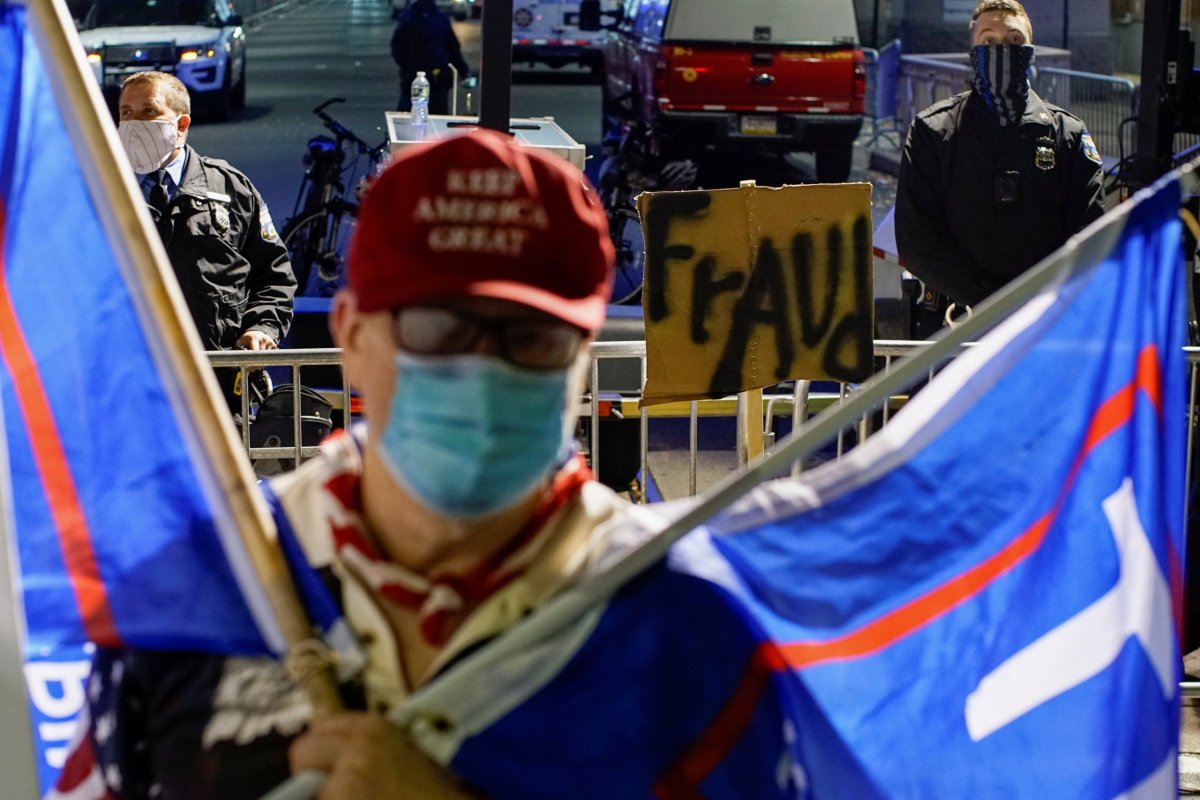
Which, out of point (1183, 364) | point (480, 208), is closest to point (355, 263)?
point (480, 208)

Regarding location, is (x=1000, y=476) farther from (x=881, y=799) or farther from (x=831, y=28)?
(x=831, y=28)

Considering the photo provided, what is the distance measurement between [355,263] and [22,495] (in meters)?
0.73

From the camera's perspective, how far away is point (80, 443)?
2402 millimetres

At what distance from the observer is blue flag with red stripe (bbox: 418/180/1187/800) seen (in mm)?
1992

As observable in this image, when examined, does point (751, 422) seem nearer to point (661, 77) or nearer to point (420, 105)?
point (420, 105)

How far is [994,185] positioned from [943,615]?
4.26 metres

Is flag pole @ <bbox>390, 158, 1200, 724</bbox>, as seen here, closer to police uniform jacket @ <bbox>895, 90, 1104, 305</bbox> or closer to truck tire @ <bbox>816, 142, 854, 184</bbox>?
police uniform jacket @ <bbox>895, 90, 1104, 305</bbox>

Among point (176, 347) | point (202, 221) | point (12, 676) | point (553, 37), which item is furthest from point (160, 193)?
point (553, 37)

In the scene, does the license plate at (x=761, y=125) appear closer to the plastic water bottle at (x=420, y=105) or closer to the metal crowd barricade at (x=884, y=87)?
the metal crowd barricade at (x=884, y=87)

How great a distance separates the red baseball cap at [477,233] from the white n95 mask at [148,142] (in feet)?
14.3

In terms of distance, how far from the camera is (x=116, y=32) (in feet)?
61.2

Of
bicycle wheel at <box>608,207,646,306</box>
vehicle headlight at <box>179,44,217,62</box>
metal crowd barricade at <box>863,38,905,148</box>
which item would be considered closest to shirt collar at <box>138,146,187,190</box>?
bicycle wheel at <box>608,207,646,306</box>

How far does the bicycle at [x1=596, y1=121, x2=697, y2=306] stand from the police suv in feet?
18.5

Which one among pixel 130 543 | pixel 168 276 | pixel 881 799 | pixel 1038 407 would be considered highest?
pixel 168 276
